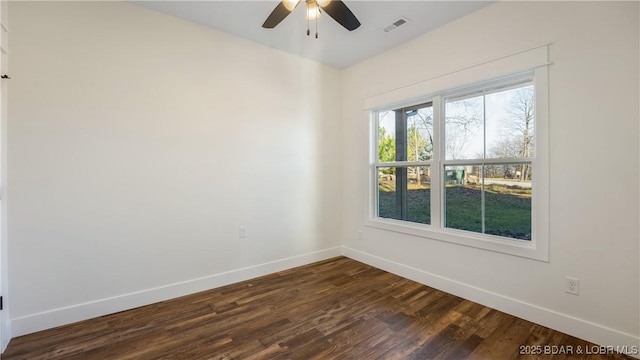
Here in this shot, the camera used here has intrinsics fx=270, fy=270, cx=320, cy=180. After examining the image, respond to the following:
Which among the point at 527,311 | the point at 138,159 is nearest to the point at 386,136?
the point at 527,311

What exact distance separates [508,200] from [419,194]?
92 cm

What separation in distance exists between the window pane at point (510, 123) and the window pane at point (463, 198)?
0.29 meters

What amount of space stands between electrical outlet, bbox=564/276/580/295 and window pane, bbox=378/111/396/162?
201 cm

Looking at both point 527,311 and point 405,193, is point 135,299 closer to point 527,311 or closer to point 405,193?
point 405,193

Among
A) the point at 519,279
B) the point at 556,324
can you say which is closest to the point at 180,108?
the point at 519,279

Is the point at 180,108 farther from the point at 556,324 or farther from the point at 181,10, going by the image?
the point at 556,324

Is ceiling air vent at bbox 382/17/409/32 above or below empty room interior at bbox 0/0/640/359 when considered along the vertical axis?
above

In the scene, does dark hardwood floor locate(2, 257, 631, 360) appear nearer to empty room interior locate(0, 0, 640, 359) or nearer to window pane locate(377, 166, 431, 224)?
empty room interior locate(0, 0, 640, 359)

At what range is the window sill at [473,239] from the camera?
7.33 ft

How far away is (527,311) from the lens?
224 cm

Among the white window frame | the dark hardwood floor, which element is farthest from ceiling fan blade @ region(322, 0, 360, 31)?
the dark hardwood floor

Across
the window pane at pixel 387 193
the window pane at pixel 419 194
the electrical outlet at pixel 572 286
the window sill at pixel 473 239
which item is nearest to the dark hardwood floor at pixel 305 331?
the electrical outlet at pixel 572 286

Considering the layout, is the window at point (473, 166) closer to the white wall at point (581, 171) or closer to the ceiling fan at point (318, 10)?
the white wall at point (581, 171)

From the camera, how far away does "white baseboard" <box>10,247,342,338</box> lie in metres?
2.08
